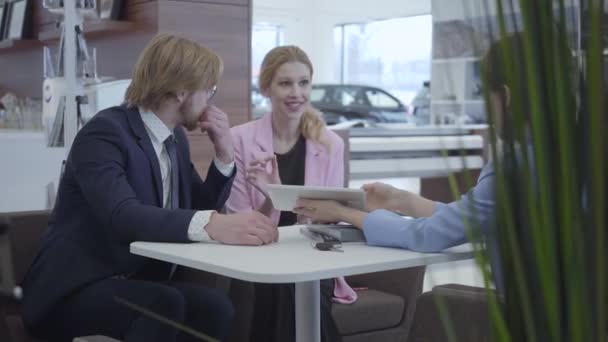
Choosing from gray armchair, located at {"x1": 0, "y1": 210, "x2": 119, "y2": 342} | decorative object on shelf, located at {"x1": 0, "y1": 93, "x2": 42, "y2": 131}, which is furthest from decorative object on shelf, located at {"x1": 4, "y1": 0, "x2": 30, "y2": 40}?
gray armchair, located at {"x1": 0, "y1": 210, "x2": 119, "y2": 342}

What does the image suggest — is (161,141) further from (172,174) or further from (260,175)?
(260,175)

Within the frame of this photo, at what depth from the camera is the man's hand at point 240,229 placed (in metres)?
2.00

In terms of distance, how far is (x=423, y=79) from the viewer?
10.7 m

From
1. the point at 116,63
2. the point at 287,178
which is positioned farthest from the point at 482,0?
the point at 116,63

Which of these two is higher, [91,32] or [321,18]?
[321,18]

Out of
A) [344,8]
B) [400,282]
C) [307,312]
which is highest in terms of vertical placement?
[344,8]

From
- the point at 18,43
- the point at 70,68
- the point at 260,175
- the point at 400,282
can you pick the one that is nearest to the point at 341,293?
the point at 400,282

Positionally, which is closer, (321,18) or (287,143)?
(287,143)

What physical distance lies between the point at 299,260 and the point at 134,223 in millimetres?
470

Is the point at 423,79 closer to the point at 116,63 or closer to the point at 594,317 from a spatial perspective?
the point at 116,63

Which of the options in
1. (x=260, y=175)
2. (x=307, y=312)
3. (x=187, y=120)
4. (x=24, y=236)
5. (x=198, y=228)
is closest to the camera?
(x=198, y=228)

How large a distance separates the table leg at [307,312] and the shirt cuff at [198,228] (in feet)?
0.89

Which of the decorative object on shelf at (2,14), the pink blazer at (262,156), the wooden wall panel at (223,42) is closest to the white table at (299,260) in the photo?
the pink blazer at (262,156)

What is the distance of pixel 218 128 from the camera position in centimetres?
255
